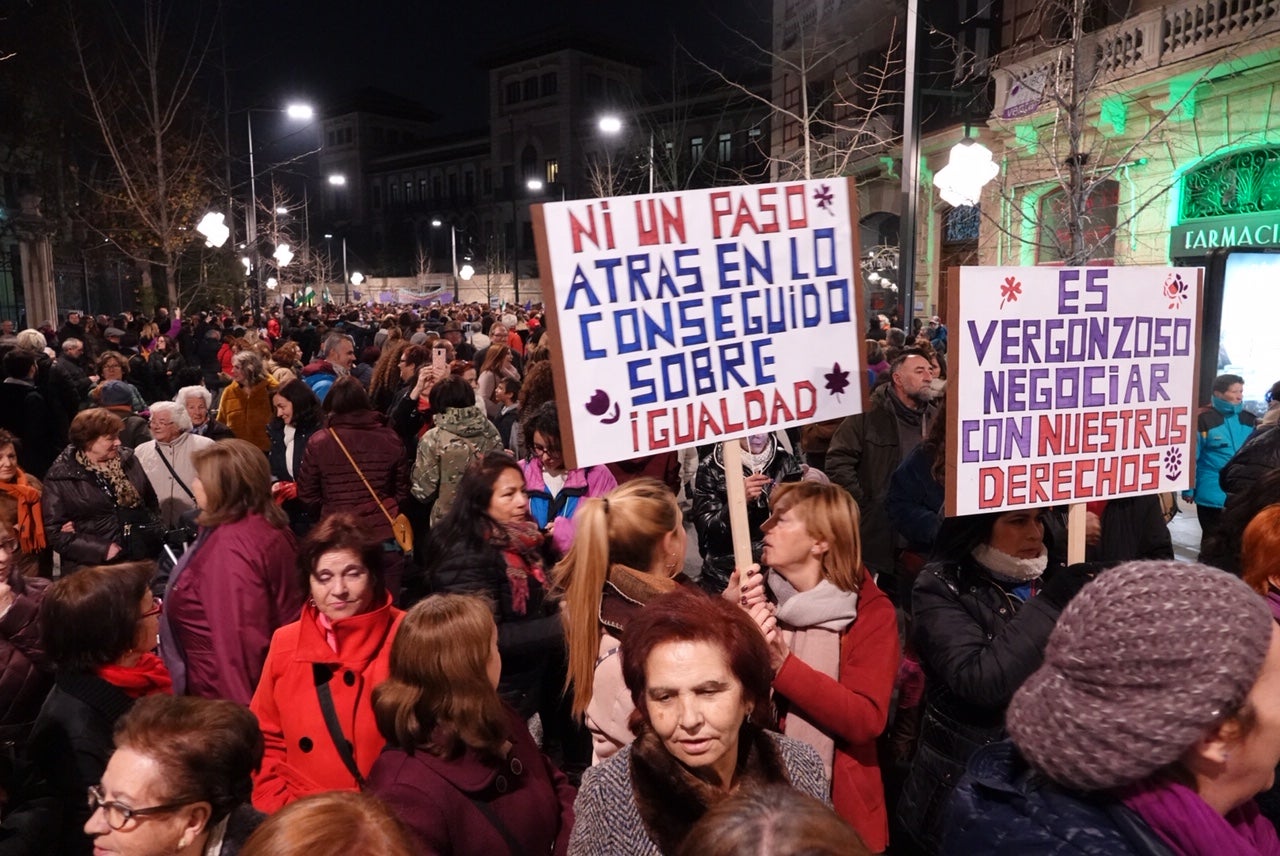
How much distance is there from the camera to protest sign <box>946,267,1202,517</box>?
3070mm

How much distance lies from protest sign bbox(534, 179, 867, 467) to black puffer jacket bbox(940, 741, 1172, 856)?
163 cm

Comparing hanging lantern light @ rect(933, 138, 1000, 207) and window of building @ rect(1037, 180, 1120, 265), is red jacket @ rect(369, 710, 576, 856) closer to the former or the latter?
hanging lantern light @ rect(933, 138, 1000, 207)

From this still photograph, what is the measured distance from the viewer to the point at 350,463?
5703 millimetres

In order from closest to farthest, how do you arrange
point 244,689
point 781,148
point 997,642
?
point 997,642 → point 244,689 → point 781,148

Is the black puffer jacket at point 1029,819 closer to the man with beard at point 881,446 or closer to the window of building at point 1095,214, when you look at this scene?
the man with beard at point 881,446

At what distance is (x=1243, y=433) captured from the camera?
7.09 metres

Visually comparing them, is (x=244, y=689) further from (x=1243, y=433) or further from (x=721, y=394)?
(x=1243, y=433)

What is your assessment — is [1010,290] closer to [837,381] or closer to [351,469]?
[837,381]

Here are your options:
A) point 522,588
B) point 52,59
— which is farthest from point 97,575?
point 52,59

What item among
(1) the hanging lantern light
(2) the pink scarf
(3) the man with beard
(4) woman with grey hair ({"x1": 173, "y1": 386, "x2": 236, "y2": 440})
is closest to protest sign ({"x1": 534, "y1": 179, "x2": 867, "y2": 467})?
(2) the pink scarf

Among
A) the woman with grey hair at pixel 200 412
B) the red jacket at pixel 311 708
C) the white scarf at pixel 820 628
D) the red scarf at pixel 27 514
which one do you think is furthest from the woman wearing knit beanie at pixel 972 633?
the woman with grey hair at pixel 200 412

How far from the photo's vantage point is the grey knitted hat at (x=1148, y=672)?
57.6 inches

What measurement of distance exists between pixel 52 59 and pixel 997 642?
87.7 feet

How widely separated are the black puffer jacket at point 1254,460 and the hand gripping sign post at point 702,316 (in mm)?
3304
